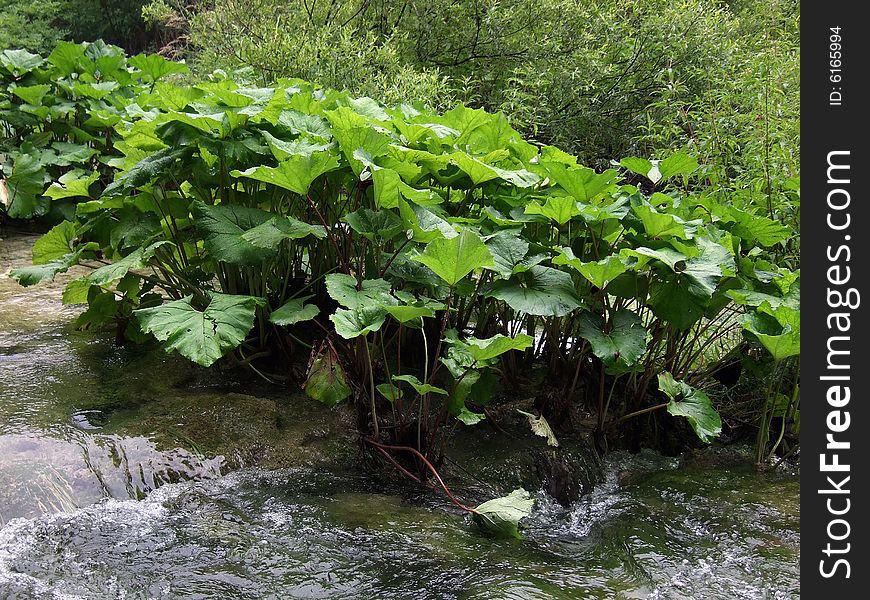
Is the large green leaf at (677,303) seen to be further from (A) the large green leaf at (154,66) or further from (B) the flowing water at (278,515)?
(A) the large green leaf at (154,66)

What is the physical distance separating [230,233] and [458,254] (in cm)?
83

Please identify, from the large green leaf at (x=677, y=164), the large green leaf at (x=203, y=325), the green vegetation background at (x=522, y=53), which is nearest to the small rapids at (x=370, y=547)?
the large green leaf at (x=203, y=325)

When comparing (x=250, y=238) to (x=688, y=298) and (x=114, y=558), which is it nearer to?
(x=114, y=558)

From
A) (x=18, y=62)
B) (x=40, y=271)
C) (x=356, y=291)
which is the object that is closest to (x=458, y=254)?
(x=356, y=291)

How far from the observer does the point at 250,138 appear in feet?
8.38

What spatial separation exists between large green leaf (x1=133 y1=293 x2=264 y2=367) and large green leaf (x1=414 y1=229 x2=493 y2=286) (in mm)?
651

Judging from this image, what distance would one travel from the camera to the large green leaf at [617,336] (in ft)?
7.90

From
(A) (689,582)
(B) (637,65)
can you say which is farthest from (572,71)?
(A) (689,582)

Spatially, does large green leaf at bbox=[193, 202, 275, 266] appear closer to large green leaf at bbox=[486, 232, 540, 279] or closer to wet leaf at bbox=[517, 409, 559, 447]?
large green leaf at bbox=[486, 232, 540, 279]

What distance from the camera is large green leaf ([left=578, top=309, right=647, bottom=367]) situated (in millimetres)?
2408

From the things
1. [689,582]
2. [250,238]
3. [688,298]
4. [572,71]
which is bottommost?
[689,582]

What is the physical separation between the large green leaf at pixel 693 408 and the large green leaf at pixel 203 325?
1391 mm

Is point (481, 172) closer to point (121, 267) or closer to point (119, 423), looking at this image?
point (121, 267)

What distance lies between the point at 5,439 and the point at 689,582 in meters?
2.03
